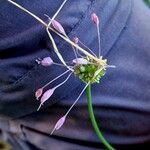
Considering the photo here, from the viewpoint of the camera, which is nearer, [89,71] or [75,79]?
[89,71]

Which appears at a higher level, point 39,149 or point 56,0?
point 56,0

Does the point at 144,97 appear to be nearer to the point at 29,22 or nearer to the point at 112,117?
the point at 112,117

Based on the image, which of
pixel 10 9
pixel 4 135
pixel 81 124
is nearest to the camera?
pixel 10 9

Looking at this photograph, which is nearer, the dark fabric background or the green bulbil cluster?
the green bulbil cluster

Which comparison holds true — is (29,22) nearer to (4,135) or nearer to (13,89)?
(13,89)

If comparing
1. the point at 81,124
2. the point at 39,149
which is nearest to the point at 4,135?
the point at 39,149

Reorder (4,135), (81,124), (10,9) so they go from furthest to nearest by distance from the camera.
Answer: (4,135)
(81,124)
(10,9)

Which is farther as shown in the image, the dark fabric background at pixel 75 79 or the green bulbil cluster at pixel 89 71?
the dark fabric background at pixel 75 79

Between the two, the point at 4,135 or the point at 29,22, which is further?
the point at 4,135
